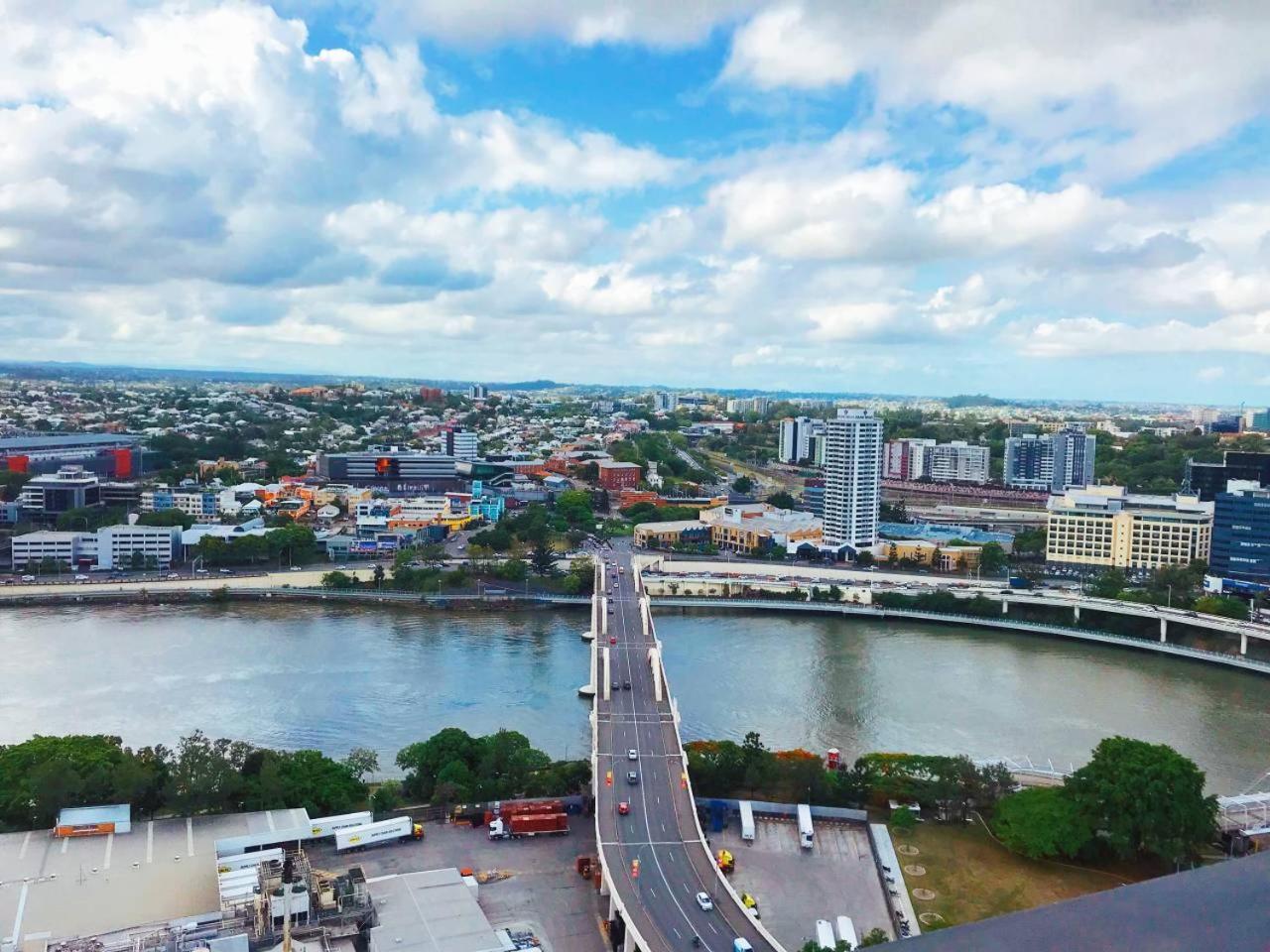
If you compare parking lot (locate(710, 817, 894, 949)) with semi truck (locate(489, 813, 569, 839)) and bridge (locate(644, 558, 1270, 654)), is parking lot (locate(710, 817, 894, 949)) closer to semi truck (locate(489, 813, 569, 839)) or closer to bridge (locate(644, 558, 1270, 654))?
semi truck (locate(489, 813, 569, 839))

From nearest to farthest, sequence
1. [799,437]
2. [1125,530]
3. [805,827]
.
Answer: [805,827] < [1125,530] < [799,437]

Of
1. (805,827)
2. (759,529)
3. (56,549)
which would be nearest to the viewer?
(805,827)

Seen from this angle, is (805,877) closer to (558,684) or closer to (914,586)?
(558,684)

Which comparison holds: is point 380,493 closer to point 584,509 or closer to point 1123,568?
point 584,509

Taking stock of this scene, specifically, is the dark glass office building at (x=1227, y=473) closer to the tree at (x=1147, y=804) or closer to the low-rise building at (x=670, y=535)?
the low-rise building at (x=670, y=535)

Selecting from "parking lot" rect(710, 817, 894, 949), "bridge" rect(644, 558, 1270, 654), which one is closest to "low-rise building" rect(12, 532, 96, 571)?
"bridge" rect(644, 558, 1270, 654)

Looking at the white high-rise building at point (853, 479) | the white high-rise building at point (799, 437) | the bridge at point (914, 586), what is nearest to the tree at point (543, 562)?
the bridge at point (914, 586)

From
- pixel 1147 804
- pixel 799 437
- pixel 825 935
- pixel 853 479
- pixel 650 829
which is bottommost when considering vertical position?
pixel 825 935

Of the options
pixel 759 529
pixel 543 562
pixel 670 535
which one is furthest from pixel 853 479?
pixel 543 562
